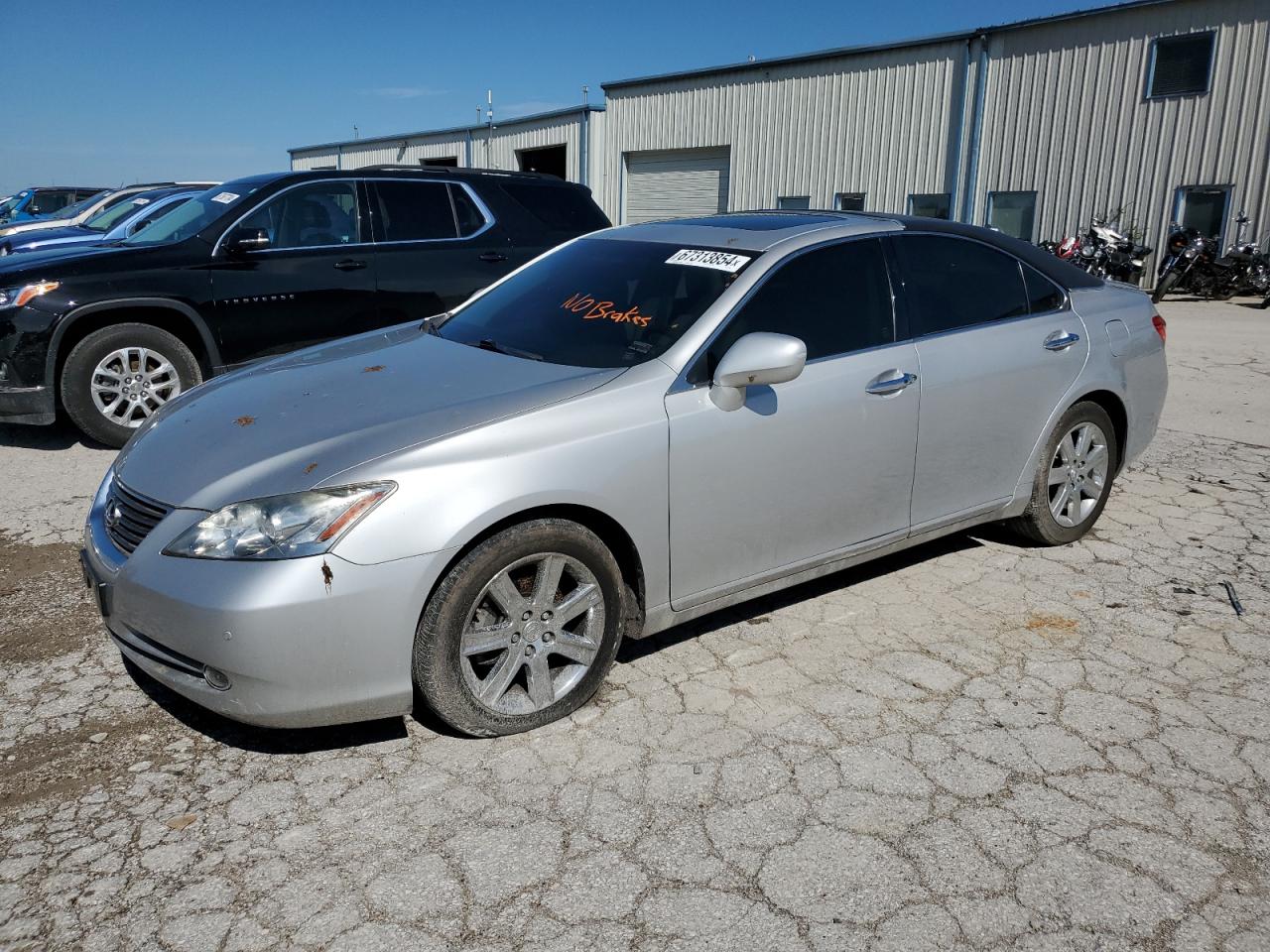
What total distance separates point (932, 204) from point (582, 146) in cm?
1079

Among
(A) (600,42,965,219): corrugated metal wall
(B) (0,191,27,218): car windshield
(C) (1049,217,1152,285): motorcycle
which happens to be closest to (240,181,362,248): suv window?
(C) (1049,217,1152,285): motorcycle

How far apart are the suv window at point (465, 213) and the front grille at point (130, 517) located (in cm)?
486

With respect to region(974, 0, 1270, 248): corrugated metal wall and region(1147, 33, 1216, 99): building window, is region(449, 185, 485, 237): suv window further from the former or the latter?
region(1147, 33, 1216, 99): building window

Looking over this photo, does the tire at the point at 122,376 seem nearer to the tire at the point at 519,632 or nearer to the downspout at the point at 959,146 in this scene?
the tire at the point at 519,632

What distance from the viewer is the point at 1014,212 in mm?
19938

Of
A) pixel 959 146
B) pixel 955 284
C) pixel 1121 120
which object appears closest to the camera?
pixel 955 284

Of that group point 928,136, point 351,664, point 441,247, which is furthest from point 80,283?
point 928,136

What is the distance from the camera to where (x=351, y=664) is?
2.85 m

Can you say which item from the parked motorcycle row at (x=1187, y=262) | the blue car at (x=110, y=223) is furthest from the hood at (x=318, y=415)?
the parked motorcycle row at (x=1187, y=262)

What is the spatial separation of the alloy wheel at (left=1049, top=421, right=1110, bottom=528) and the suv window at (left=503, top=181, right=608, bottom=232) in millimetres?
4617

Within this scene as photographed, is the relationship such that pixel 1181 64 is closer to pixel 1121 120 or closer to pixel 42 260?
pixel 1121 120

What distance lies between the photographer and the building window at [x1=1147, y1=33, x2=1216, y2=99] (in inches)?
672

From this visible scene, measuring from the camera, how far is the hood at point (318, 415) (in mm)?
2969

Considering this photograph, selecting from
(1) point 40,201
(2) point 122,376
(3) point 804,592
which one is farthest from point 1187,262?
(1) point 40,201
